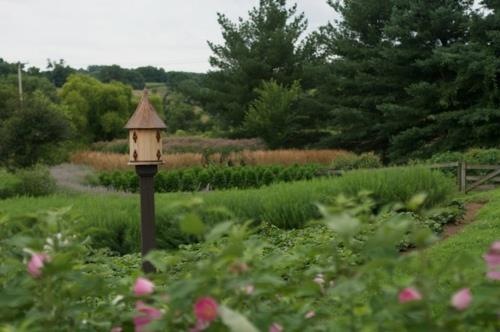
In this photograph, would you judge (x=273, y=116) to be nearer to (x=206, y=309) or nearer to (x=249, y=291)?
(x=249, y=291)

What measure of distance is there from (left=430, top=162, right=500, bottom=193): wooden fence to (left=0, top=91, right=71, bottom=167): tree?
10351 mm

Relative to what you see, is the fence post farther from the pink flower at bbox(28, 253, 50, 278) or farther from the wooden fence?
the pink flower at bbox(28, 253, 50, 278)

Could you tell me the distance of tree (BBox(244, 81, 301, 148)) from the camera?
25609mm

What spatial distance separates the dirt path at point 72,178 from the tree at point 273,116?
8.09m

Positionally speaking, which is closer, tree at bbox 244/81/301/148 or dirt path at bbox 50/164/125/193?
dirt path at bbox 50/164/125/193

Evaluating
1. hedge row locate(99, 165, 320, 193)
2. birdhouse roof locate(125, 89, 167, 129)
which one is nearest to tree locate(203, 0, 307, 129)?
hedge row locate(99, 165, 320, 193)

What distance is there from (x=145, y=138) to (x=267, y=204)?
4056 mm

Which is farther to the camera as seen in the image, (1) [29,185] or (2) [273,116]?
(2) [273,116]

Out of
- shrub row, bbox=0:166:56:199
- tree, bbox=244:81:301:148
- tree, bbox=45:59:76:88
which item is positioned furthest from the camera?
tree, bbox=45:59:76:88

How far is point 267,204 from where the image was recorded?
9258 millimetres

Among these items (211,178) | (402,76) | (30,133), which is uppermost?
(402,76)

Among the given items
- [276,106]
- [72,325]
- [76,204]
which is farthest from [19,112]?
[72,325]

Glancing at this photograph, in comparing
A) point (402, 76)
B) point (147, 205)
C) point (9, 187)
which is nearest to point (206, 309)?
point (147, 205)

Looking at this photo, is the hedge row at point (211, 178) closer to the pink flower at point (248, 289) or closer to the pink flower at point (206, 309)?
the pink flower at point (248, 289)
